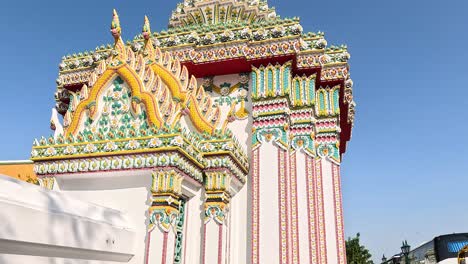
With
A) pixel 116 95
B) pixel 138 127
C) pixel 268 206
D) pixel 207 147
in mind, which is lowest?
pixel 268 206

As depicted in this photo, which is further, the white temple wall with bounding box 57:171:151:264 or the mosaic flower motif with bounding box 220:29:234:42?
the mosaic flower motif with bounding box 220:29:234:42

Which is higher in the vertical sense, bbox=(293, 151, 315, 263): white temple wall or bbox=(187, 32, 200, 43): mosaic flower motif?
bbox=(187, 32, 200, 43): mosaic flower motif

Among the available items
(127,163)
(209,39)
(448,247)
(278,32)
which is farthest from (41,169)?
(448,247)

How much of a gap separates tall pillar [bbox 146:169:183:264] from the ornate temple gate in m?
0.02

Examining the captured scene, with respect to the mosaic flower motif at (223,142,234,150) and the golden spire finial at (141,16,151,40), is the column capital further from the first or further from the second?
the golden spire finial at (141,16,151,40)

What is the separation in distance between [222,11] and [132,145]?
8.23m

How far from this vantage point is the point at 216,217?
834 centimetres

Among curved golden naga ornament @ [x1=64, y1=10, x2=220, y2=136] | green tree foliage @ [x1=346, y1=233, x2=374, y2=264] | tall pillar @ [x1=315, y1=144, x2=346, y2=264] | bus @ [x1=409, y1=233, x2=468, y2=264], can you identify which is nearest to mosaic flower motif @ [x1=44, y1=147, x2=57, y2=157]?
curved golden naga ornament @ [x1=64, y1=10, x2=220, y2=136]

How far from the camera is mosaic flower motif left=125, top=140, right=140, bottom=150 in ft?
24.5

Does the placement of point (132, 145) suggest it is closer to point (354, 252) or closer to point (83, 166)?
point (83, 166)

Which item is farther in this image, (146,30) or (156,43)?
(156,43)

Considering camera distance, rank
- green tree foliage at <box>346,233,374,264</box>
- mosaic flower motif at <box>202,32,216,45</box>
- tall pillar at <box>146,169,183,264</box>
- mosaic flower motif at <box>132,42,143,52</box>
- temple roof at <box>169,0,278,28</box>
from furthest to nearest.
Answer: green tree foliage at <box>346,233,374,264</box> → temple roof at <box>169,0,278,28</box> → mosaic flower motif at <box>132,42,143,52</box> → mosaic flower motif at <box>202,32,216,45</box> → tall pillar at <box>146,169,183,264</box>

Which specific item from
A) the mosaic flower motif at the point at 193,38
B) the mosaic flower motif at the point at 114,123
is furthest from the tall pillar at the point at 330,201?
the mosaic flower motif at the point at 114,123

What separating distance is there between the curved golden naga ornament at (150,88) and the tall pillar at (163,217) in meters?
1.29
